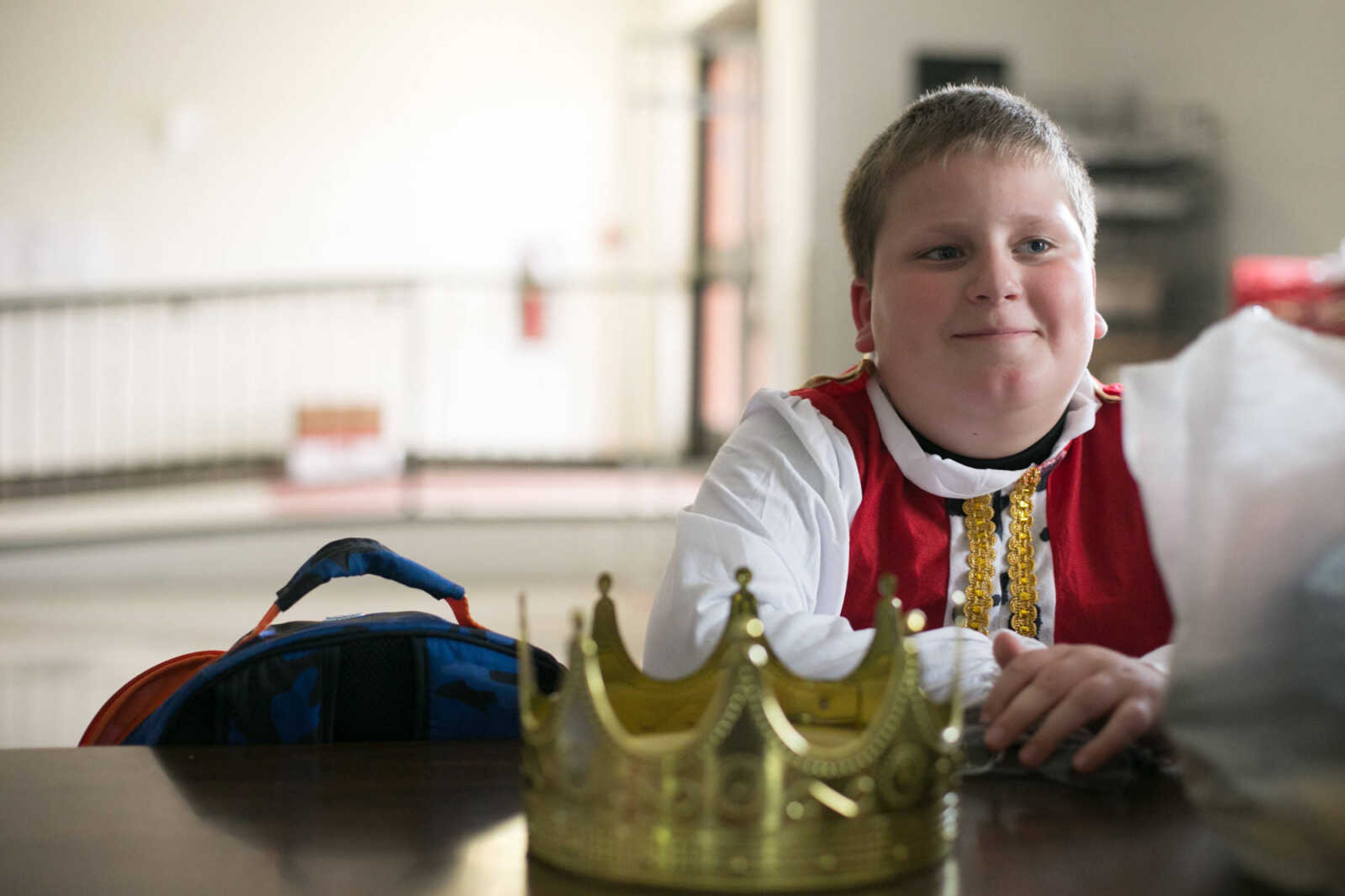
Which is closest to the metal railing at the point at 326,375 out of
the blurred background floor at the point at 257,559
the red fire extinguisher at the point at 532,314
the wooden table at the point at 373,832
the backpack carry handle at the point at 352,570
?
the red fire extinguisher at the point at 532,314

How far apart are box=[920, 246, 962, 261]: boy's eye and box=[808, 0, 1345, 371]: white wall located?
4222 mm

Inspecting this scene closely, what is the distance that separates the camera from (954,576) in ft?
3.50

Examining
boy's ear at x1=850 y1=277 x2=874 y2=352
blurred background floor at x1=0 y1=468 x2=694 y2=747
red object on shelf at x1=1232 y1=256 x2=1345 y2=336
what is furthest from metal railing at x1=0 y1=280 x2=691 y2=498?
boy's ear at x1=850 y1=277 x2=874 y2=352

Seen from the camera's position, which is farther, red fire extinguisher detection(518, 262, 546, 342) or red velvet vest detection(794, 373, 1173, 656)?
red fire extinguisher detection(518, 262, 546, 342)

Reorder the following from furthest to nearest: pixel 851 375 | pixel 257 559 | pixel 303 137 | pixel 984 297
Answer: pixel 303 137 < pixel 257 559 < pixel 851 375 < pixel 984 297

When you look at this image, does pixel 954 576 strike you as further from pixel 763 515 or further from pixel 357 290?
pixel 357 290

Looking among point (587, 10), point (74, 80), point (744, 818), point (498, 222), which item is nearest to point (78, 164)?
point (74, 80)

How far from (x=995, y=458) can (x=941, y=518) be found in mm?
68

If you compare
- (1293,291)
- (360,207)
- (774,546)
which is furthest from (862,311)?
(360,207)

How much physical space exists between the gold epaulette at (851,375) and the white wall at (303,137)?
7621 millimetres

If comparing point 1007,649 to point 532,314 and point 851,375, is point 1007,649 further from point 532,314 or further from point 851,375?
point 532,314

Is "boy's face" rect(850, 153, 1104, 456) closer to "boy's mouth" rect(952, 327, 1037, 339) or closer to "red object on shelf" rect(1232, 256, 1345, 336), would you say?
"boy's mouth" rect(952, 327, 1037, 339)

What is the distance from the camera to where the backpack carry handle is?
2.70 ft

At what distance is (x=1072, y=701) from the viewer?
0.64 meters
